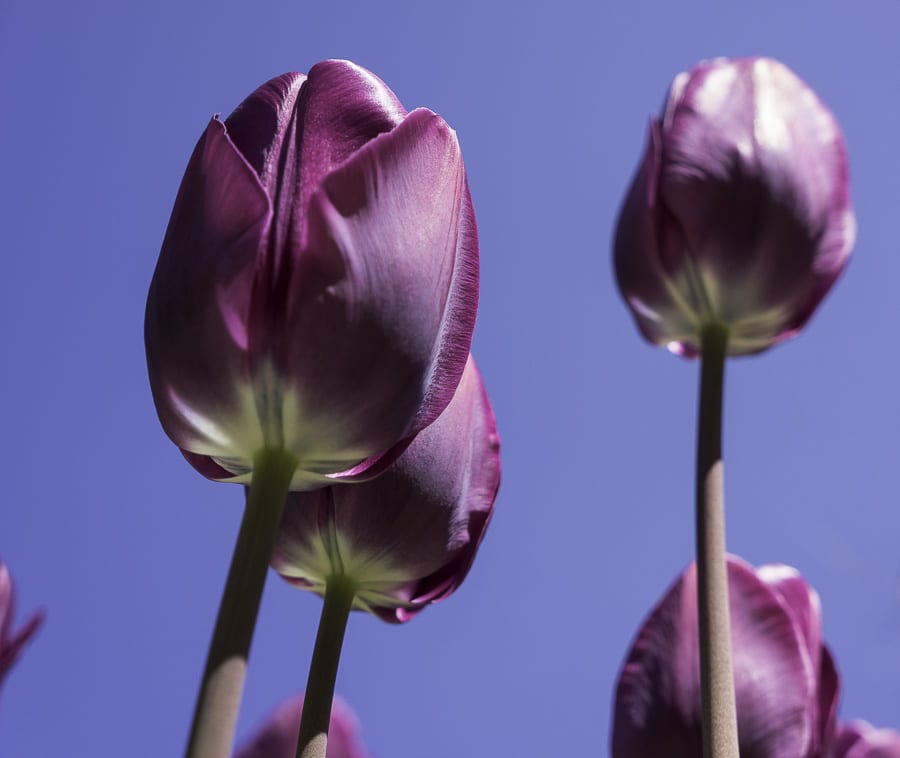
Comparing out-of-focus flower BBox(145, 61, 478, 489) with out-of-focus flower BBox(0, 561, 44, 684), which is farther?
out-of-focus flower BBox(0, 561, 44, 684)

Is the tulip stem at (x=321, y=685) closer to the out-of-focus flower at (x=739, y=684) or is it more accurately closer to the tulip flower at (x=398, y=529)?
the tulip flower at (x=398, y=529)

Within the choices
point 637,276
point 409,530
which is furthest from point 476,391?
point 637,276

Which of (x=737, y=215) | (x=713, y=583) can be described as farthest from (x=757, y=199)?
(x=713, y=583)

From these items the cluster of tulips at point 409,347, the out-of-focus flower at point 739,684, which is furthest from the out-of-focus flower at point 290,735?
the out-of-focus flower at point 739,684

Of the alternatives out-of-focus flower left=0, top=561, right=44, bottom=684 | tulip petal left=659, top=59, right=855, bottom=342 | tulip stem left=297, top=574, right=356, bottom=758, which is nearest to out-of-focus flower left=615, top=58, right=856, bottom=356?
tulip petal left=659, top=59, right=855, bottom=342

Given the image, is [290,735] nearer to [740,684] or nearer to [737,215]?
[740,684]

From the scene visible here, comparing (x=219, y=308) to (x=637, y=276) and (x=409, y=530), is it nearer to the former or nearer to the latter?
(x=409, y=530)

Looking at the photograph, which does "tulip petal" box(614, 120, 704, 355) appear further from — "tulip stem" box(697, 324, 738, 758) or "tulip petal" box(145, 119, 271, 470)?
"tulip petal" box(145, 119, 271, 470)
